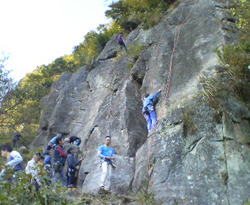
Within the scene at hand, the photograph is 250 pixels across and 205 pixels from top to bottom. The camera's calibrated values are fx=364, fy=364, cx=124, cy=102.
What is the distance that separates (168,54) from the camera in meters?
15.5

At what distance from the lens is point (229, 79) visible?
462 inches

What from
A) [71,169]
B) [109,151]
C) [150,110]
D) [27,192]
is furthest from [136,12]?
[27,192]

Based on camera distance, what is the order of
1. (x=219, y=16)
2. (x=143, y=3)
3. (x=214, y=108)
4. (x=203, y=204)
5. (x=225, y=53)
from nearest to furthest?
(x=203, y=204) → (x=214, y=108) → (x=225, y=53) → (x=219, y=16) → (x=143, y=3)

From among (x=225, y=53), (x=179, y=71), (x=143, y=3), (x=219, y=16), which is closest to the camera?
(x=225, y=53)

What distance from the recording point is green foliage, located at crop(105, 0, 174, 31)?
1956 centimetres

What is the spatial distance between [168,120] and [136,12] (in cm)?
1153

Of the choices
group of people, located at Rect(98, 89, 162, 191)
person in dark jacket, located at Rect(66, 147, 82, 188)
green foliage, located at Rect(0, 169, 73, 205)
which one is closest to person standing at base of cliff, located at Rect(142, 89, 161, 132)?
group of people, located at Rect(98, 89, 162, 191)

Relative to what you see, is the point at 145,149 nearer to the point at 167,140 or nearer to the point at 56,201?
the point at 167,140

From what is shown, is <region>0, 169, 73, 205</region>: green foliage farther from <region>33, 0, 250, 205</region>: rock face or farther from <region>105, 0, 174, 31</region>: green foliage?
<region>105, 0, 174, 31</region>: green foliage

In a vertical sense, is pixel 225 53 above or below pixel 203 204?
above

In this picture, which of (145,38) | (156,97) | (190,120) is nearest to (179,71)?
(156,97)

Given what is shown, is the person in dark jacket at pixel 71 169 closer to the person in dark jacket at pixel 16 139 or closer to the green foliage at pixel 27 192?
the green foliage at pixel 27 192

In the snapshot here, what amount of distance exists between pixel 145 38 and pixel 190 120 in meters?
8.30

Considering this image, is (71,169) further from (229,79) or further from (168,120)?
(229,79)
